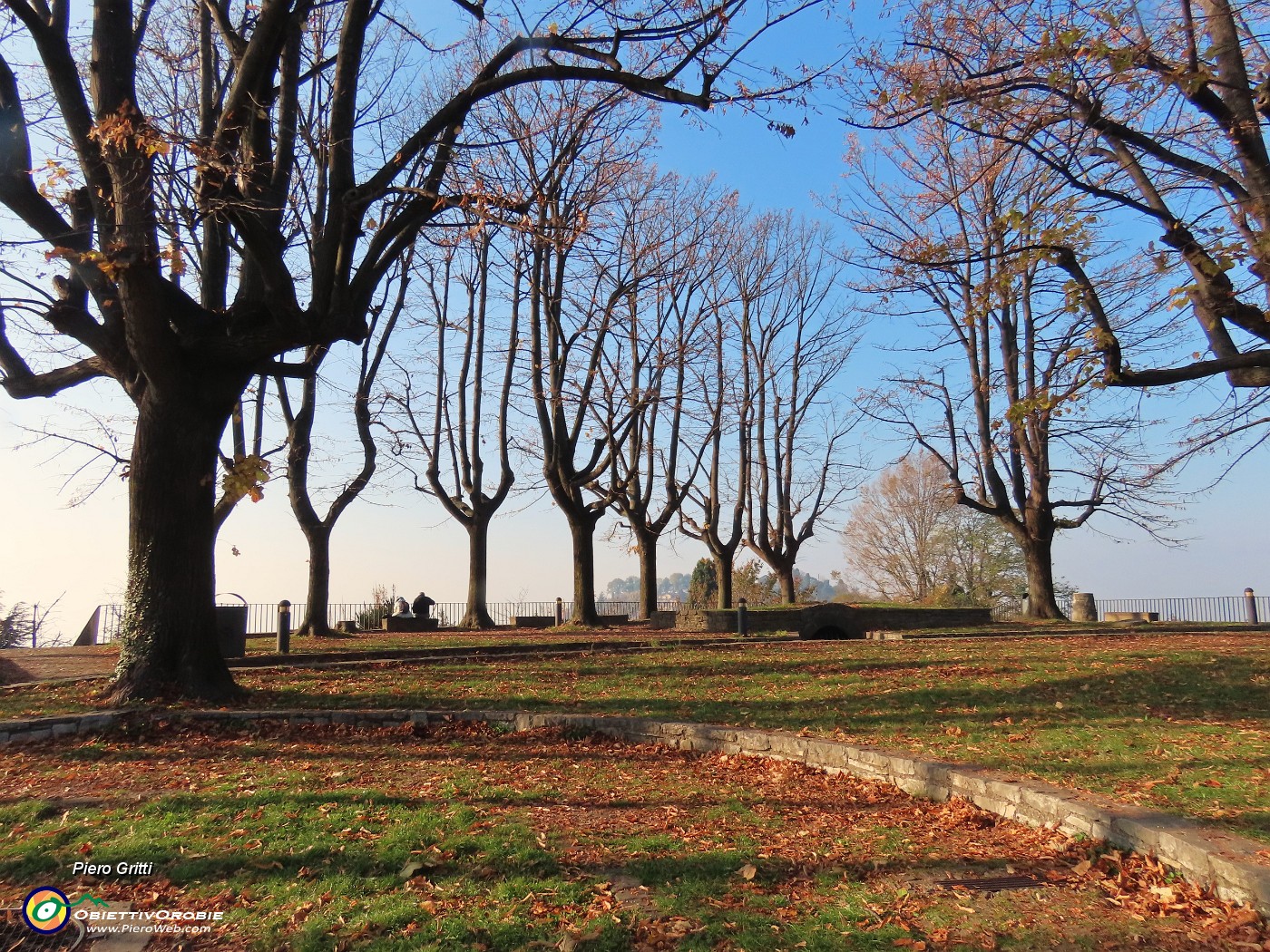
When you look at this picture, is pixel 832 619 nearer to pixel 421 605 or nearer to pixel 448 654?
pixel 448 654

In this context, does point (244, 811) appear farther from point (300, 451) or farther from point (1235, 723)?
point (300, 451)

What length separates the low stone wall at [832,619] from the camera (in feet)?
62.1

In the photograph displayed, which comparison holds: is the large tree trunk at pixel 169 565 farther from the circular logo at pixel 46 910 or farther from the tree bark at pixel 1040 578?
the tree bark at pixel 1040 578

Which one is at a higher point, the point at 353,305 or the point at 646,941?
the point at 353,305

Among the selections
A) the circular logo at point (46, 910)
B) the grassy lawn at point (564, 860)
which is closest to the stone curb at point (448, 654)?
the grassy lawn at point (564, 860)

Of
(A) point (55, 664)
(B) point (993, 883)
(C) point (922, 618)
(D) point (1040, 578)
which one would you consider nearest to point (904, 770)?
(B) point (993, 883)

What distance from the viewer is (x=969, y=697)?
28.9 feet

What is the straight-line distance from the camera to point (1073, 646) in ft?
44.6

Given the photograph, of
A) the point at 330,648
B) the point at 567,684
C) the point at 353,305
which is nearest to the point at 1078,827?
the point at 567,684

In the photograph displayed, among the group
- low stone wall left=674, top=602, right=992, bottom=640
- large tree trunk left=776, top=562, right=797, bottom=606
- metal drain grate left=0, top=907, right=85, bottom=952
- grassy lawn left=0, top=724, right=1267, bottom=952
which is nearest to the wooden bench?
low stone wall left=674, top=602, right=992, bottom=640

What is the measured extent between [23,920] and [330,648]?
40.9ft

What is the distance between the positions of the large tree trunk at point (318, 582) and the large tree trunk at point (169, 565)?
1100cm

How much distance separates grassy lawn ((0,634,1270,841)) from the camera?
224 inches

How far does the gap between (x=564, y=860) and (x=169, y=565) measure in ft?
22.3
